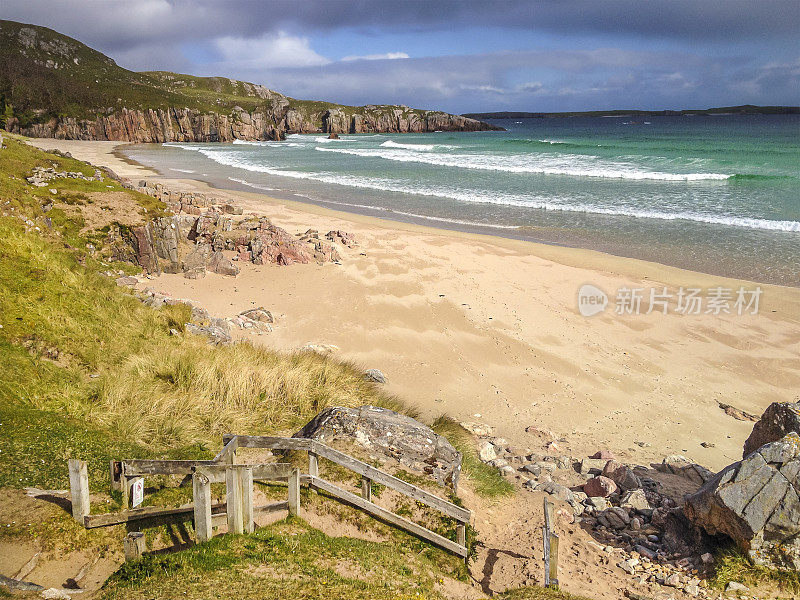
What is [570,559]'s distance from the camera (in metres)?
6.32

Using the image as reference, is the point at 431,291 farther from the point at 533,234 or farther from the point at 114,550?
the point at 114,550

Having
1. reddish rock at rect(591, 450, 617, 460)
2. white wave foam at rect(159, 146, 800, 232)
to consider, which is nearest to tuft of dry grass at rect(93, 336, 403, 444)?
reddish rock at rect(591, 450, 617, 460)

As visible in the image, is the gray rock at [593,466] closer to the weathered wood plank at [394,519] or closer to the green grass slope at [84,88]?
the weathered wood plank at [394,519]

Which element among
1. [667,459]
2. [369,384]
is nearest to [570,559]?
[667,459]

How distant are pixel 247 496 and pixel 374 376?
580cm

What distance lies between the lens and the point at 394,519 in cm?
608

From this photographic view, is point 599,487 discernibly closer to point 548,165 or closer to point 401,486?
point 401,486

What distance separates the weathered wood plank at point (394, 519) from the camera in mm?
6000

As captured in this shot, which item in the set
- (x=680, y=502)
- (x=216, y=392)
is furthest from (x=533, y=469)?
(x=216, y=392)

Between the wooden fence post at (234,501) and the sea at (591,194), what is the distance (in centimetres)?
1863

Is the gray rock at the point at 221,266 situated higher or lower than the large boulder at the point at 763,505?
higher

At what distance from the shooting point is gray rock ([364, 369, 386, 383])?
416 inches

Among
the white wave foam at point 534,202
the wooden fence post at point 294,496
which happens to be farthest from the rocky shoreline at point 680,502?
the white wave foam at point 534,202

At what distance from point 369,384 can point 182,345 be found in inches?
141
